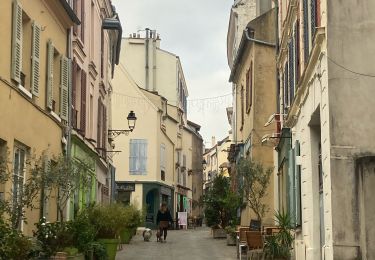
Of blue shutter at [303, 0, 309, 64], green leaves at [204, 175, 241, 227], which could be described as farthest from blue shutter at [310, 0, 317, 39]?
green leaves at [204, 175, 241, 227]

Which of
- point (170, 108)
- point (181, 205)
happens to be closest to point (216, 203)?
point (170, 108)

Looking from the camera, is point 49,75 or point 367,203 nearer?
point 367,203

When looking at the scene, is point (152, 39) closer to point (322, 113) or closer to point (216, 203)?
point (216, 203)

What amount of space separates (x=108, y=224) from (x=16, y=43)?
17.4ft

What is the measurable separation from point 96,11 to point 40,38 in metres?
9.45

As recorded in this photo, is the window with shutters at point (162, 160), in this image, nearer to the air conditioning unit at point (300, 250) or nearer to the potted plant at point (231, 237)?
the potted plant at point (231, 237)

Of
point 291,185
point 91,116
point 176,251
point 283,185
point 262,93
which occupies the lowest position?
point 176,251

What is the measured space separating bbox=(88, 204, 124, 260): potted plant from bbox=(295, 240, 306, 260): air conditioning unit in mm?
4228

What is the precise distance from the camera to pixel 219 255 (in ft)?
67.2

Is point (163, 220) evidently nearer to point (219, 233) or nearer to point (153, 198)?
point (219, 233)

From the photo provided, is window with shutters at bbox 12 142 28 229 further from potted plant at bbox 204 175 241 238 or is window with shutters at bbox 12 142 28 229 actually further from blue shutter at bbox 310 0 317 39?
potted plant at bbox 204 175 241 238

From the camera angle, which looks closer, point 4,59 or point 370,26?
point 370,26

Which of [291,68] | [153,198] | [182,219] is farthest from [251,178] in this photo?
[182,219]

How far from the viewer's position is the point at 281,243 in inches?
639
